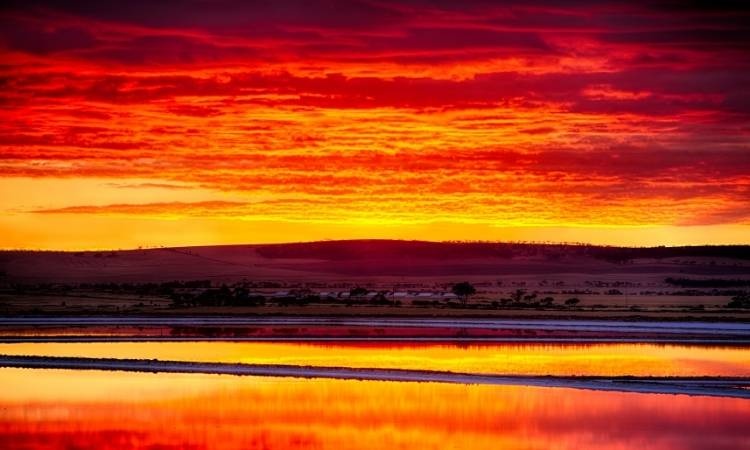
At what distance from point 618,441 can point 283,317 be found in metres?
31.9

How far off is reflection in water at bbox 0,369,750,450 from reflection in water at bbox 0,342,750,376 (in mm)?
3633

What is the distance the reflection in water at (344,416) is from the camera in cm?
2053

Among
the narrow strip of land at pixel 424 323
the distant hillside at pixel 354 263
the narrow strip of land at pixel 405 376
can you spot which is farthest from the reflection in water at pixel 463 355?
the distant hillside at pixel 354 263

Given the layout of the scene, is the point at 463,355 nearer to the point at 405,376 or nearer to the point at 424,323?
the point at 405,376

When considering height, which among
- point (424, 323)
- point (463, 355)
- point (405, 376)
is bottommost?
point (405, 376)

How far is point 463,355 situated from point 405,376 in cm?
562

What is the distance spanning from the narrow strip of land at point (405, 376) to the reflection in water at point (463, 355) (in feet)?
4.49

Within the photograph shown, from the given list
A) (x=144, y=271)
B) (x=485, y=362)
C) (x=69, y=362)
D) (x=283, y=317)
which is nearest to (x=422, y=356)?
(x=485, y=362)

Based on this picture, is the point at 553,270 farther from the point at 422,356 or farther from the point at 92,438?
the point at 92,438

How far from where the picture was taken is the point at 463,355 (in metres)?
33.5

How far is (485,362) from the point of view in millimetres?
31500

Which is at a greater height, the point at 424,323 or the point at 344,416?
the point at 424,323

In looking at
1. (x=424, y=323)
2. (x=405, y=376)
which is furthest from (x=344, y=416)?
(x=424, y=323)

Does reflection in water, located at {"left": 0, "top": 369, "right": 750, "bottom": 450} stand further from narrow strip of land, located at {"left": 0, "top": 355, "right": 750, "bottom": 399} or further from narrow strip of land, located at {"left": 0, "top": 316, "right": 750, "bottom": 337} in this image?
narrow strip of land, located at {"left": 0, "top": 316, "right": 750, "bottom": 337}
